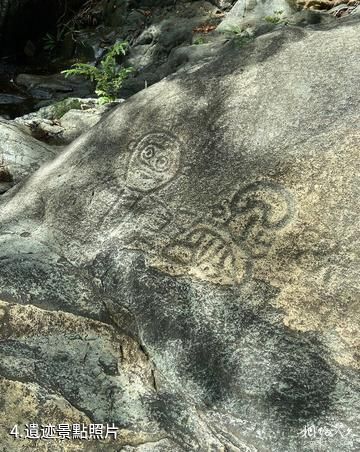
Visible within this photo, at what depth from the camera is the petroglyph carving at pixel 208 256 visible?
266cm

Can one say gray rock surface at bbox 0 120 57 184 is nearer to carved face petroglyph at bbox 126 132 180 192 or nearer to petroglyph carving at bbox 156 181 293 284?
carved face petroglyph at bbox 126 132 180 192

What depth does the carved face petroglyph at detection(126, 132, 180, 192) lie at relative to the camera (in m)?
3.11

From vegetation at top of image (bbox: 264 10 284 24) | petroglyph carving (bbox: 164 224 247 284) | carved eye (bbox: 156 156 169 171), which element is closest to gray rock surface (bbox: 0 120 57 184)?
carved eye (bbox: 156 156 169 171)

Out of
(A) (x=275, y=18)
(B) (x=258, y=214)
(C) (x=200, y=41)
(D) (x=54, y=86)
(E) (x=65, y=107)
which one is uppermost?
(B) (x=258, y=214)

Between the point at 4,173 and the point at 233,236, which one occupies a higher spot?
the point at 233,236

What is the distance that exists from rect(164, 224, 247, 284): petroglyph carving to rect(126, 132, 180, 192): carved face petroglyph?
1.53 ft

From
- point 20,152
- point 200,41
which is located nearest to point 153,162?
point 20,152

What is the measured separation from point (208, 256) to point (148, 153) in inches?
34.6

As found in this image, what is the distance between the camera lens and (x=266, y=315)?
2.50m

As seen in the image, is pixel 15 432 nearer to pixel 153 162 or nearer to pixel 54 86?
pixel 153 162

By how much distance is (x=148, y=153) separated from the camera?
10.6ft

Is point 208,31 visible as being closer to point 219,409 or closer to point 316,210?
point 316,210

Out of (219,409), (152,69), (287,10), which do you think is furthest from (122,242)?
(152,69)

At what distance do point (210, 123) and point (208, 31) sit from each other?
679 centimetres
